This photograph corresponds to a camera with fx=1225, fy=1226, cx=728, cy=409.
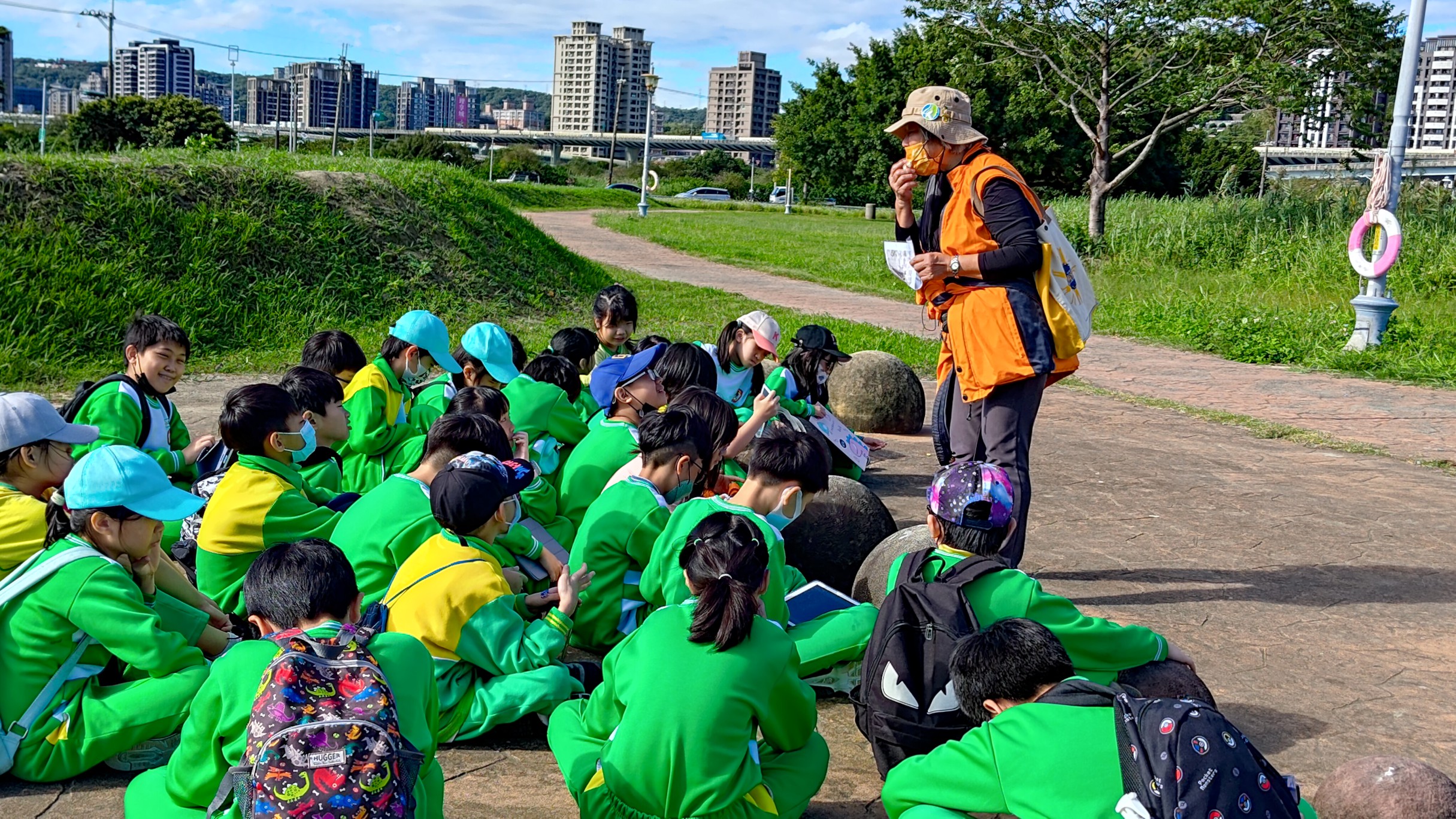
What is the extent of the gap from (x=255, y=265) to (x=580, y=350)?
6855 millimetres

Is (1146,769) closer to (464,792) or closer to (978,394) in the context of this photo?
(464,792)

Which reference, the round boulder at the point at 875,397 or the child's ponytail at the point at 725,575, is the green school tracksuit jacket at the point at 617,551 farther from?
the round boulder at the point at 875,397

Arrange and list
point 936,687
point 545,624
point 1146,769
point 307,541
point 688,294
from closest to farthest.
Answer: point 1146,769 → point 307,541 → point 936,687 → point 545,624 → point 688,294

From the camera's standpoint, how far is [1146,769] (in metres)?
2.57

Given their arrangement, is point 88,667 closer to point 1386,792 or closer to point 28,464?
point 28,464

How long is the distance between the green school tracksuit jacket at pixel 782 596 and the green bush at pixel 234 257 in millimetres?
8056

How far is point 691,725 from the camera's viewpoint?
3.19 meters

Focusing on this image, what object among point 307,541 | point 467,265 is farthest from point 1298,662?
point 467,265

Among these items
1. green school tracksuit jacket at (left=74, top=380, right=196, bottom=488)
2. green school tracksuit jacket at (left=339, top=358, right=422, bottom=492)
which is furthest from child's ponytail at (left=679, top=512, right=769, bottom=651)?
green school tracksuit jacket at (left=74, top=380, right=196, bottom=488)

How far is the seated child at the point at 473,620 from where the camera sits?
3877 millimetres

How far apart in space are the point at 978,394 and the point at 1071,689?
7.81ft

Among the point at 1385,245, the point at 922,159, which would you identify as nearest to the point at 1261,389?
the point at 1385,245

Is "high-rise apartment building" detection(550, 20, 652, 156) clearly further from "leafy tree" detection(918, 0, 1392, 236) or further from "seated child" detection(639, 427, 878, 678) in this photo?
"seated child" detection(639, 427, 878, 678)

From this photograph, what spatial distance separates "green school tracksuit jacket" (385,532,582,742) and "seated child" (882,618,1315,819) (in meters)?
1.34
